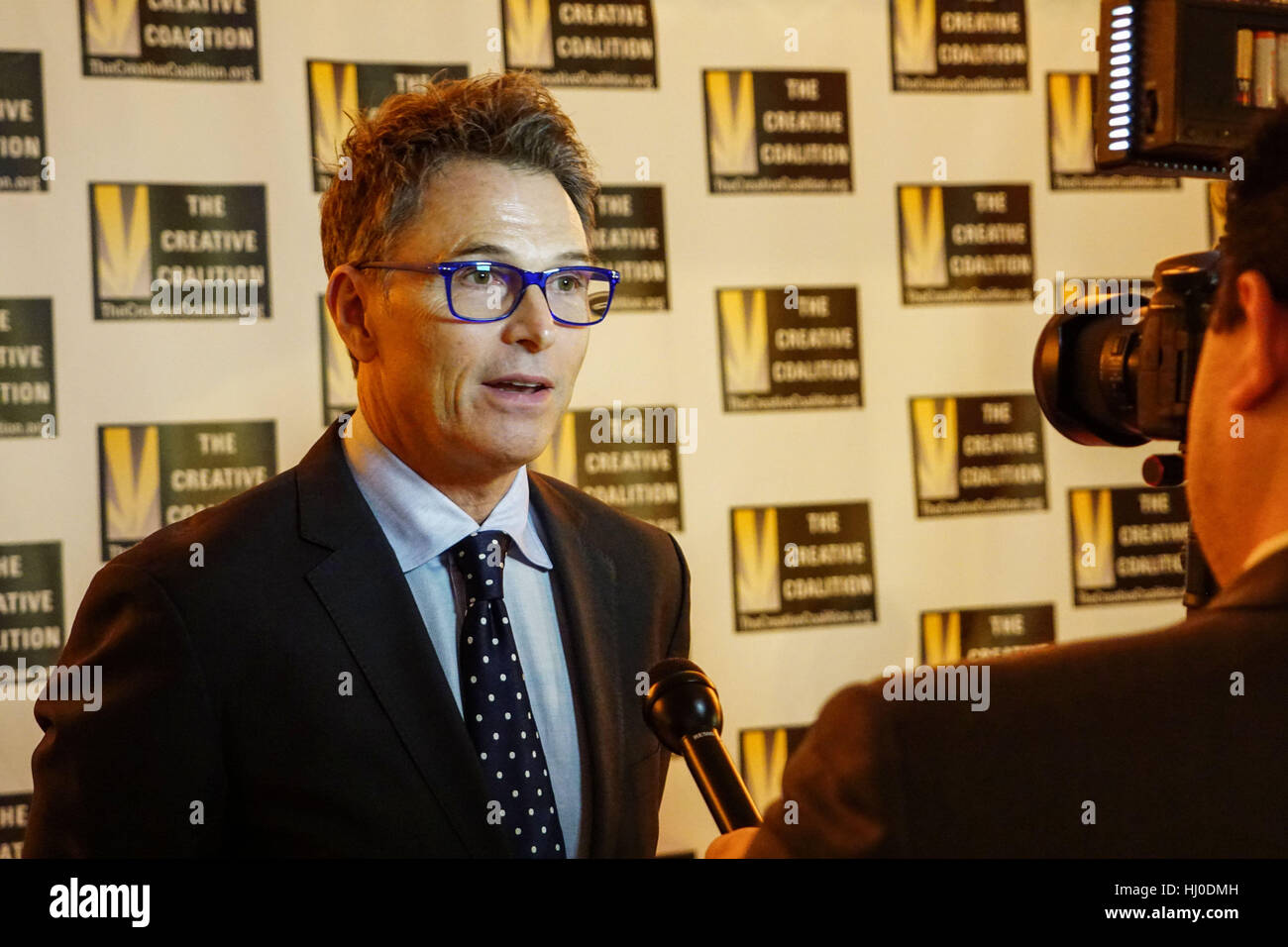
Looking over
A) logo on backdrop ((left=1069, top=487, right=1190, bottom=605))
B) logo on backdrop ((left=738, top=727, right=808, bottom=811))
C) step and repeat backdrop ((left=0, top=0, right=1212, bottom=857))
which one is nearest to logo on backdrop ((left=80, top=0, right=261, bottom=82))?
step and repeat backdrop ((left=0, top=0, right=1212, bottom=857))

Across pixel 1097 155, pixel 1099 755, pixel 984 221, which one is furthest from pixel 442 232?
pixel 984 221

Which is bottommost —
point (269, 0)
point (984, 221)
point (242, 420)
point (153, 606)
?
point (153, 606)

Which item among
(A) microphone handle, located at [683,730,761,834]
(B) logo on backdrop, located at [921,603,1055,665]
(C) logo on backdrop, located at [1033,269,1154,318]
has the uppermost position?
(C) logo on backdrop, located at [1033,269,1154,318]

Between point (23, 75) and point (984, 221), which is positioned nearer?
point (23, 75)

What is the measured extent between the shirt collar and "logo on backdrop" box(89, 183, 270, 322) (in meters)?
0.80

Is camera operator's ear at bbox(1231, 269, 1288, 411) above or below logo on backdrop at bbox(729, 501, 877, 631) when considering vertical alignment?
above

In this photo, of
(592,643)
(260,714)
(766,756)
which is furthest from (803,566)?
(260,714)

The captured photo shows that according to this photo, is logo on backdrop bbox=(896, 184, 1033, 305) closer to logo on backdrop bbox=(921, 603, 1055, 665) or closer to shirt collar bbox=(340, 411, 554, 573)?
logo on backdrop bbox=(921, 603, 1055, 665)

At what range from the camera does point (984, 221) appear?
98.1 inches

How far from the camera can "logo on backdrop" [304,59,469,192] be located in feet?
6.98

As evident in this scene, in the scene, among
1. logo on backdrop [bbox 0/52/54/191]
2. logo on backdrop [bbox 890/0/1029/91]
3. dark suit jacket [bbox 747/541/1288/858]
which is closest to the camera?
dark suit jacket [bbox 747/541/1288/858]
